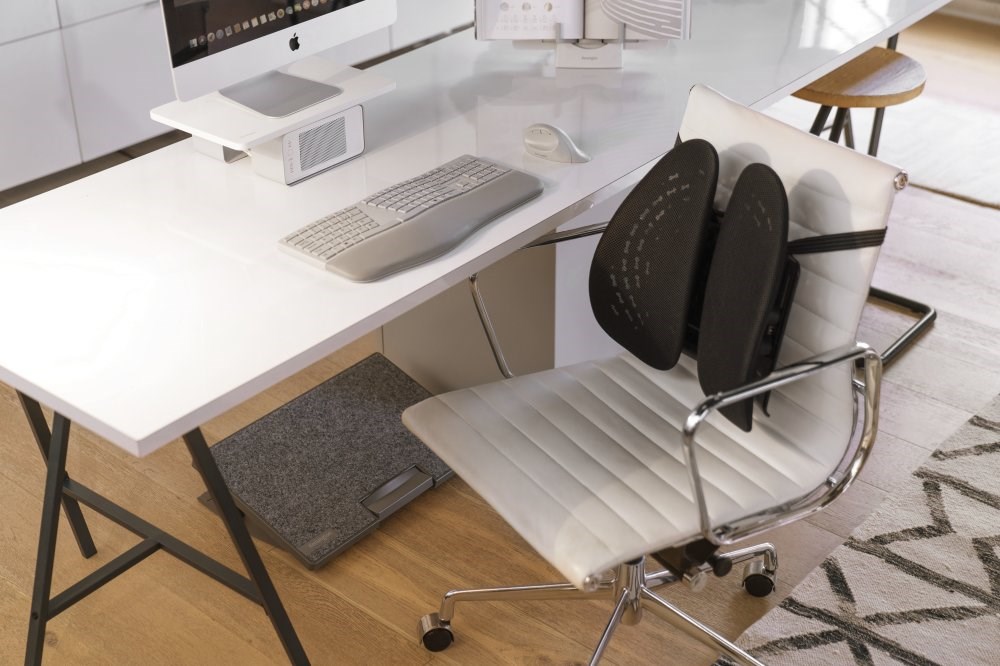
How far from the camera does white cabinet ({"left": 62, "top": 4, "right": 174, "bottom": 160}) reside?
348 centimetres

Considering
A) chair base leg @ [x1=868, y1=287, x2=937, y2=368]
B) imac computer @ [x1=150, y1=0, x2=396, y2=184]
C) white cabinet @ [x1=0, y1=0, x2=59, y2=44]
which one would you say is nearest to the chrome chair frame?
imac computer @ [x1=150, y1=0, x2=396, y2=184]

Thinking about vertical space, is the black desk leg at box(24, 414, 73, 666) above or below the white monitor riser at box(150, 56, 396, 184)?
below

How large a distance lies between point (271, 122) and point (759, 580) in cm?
123

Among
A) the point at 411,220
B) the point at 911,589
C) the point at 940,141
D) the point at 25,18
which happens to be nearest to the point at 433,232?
the point at 411,220

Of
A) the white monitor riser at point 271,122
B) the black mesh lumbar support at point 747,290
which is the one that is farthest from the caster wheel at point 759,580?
the white monitor riser at point 271,122

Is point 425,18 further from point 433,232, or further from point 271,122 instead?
point 433,232

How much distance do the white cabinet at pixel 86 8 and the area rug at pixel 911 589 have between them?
2636 millimetres

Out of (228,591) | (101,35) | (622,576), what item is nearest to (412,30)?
(101,35)

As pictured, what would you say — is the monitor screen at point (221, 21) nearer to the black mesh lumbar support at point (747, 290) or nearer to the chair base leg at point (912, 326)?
the black mesh lumbar support at point (747, 290)

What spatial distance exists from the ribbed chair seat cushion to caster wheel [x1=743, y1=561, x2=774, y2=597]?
45cm

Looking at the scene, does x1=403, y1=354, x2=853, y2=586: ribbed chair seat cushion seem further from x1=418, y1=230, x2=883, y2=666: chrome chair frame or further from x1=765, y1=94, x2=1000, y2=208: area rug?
x1=765, y1=94, x2=1000, y2=208: area rug

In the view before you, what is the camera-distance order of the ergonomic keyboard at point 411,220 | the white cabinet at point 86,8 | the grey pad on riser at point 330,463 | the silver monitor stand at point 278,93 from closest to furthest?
1. the ergonomic keyboard at point 411,220
2. the silver monitor stand at point 278,93
3. the grey pad on riser at point 330,463
4. the white cabinet at point 86,8

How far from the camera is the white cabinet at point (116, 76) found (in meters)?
3.48

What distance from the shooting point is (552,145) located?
6.63 ft
